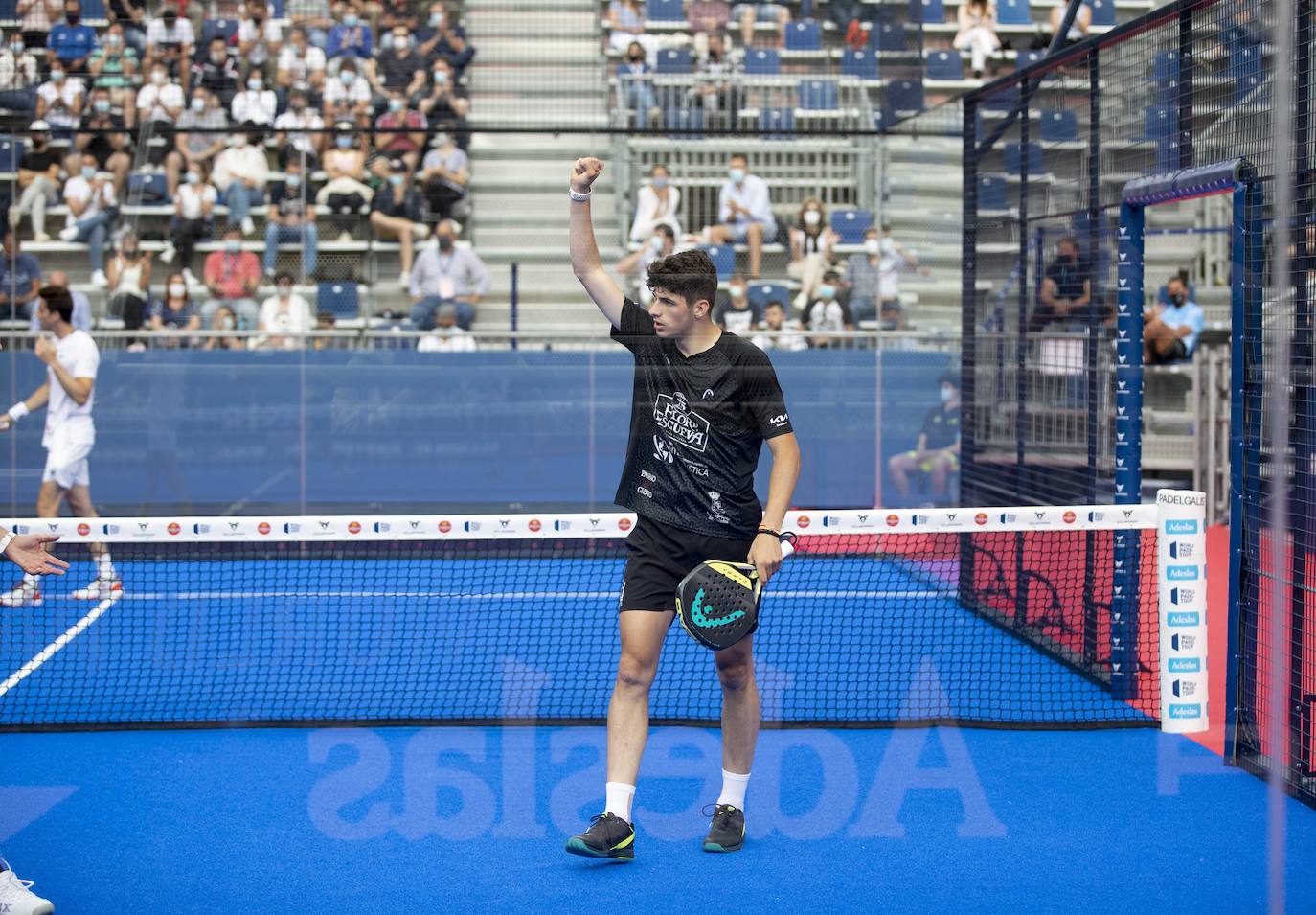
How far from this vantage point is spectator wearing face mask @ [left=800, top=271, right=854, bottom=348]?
45.1 feet

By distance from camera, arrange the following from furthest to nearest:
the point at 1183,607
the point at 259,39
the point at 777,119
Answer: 1. the point at 259,39
2. the point at 777,119
3. the point at 1183,607

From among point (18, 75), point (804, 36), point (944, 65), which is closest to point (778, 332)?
point (804, 36)

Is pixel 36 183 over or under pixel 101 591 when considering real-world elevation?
over

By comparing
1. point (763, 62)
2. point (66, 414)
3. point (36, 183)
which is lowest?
point (66, 414)

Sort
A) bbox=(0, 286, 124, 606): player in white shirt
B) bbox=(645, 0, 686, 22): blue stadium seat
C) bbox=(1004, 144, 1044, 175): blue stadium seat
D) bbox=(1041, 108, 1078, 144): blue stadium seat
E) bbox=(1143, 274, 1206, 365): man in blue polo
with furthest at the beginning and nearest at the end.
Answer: bbox=(645, 0, 686, 22): blue stadium seat < bbox=(1143, 274, 1206, 365): man in blue polo < bbox=(0, 286, 124, 606): player in white shirt < bbox=(1004, 144, 1044, 175): blue stadium seat < bbox=(1041, 108, 1078, 144): blue stadium seat

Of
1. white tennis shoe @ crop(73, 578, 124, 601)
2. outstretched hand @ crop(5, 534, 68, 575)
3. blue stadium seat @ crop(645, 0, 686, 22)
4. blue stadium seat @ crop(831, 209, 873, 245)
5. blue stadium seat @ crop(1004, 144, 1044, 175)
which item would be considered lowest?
white tennis shoe @ crop(73, 578, 124, 601)

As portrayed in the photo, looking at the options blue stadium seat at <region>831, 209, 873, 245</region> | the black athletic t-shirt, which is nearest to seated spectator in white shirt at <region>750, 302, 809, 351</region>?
blue stadium seat at <region>831, 209, 873, 245</region>

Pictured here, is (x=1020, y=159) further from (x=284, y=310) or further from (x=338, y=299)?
(x=284, y=310)

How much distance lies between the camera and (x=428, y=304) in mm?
13734

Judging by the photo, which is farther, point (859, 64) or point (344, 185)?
point (859, 64)

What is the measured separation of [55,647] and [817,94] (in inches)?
339

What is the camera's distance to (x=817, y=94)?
14.2 meters

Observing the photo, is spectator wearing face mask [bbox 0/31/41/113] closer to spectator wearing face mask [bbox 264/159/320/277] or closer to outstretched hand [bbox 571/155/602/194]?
spectator wearing face mask [bbox 264/159/320/277]

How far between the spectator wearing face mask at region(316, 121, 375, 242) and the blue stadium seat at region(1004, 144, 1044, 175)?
6474 millimetres
